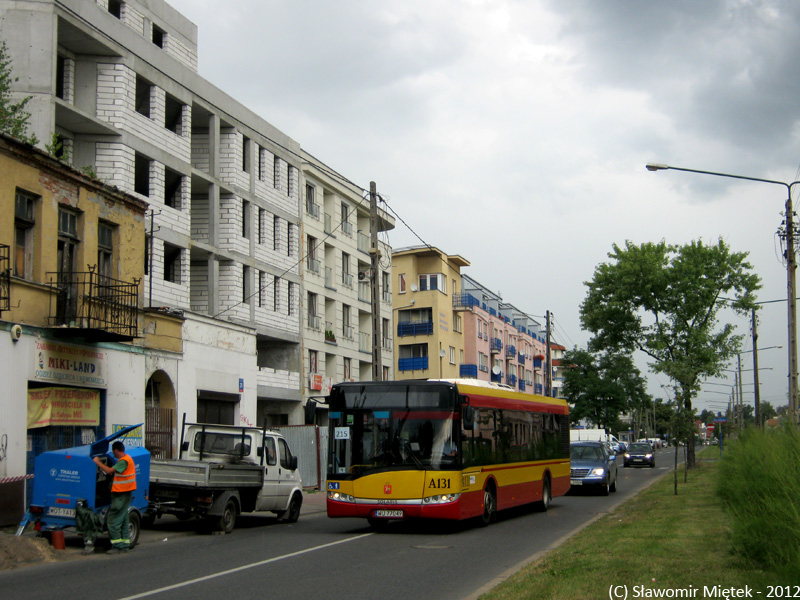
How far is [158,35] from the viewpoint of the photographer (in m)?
35.7

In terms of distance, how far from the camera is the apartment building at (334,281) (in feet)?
147

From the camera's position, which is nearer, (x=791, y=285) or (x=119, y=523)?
(x=119, y=523)

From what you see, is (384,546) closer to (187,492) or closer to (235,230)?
(187,492)

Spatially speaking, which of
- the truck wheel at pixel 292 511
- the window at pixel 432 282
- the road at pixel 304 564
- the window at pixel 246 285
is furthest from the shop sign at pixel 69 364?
the window at pixel 432 282

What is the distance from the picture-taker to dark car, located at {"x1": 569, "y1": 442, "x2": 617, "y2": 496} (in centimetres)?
2944

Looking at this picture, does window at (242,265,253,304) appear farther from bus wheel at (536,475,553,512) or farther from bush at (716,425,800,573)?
bush at (716,425,800,573)

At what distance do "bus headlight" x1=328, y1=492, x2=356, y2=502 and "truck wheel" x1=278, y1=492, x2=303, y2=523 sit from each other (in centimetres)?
372

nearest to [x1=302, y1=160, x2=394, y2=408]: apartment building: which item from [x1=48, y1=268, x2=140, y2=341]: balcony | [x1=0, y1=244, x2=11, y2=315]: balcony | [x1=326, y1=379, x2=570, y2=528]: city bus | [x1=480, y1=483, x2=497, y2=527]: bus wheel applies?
[x1=48, y1=268, x2=140, y2=341]: balcony

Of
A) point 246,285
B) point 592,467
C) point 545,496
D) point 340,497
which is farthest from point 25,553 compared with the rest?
point 246,285

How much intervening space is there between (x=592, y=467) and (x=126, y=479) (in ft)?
61.8

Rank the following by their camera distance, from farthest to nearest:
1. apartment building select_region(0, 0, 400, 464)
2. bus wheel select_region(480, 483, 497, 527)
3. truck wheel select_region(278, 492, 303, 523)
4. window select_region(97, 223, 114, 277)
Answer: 1. apartment building select_region(0, 0, 400, 464)
2. window select_region(97, 223, 114, 277)
3. truck wheel select_region(278, 492, 303, 523)
4. bus wheel select_region(480, 483, 497, 527)

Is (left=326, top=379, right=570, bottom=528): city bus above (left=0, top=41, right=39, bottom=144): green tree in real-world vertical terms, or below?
below

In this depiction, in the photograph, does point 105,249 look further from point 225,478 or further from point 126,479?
point 126,479

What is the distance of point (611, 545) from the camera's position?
13.2m
